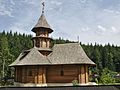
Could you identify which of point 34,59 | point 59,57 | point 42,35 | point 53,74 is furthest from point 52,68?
Result: point 42,35

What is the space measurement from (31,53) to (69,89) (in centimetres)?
1554

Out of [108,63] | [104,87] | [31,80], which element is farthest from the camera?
[108,63]

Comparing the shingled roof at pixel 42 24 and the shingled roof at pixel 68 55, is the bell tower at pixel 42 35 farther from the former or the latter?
the shingled roof at pixel 68 55

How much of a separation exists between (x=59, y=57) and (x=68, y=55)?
1361mm

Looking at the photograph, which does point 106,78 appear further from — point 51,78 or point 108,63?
point 108,63

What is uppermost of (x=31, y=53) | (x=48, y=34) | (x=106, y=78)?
(x=48, y=34)

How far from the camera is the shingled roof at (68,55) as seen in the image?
108ft

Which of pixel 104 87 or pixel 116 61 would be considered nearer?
pixel 104 87

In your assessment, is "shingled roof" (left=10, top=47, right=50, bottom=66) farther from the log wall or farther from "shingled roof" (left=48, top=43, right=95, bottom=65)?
"shingled roof" (left=48, top=43, right=95, bottom=65)

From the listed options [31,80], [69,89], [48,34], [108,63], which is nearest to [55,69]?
[31,80]

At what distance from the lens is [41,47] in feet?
121

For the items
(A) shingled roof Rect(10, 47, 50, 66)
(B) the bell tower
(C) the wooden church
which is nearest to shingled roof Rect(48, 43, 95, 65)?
(C) the wooden church

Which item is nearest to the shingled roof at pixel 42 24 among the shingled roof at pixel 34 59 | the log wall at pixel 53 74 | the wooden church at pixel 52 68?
the wooden church at pixel 52 68

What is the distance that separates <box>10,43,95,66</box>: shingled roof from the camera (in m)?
32.4
